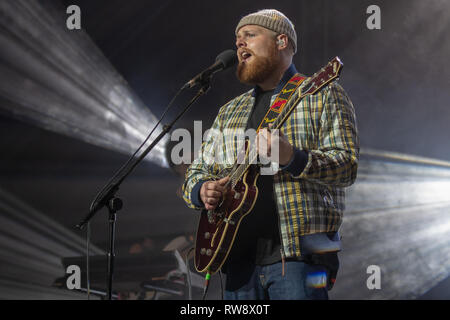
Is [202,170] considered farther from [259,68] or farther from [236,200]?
[259,68]

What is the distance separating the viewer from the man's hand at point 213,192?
1637mm

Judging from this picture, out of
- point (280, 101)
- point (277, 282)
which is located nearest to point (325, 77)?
point (280, 101)

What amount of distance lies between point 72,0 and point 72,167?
160 cm

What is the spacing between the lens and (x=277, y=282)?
56.2 inches

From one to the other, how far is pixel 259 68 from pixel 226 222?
69cm

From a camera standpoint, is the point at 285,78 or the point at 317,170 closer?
the point at 317,170

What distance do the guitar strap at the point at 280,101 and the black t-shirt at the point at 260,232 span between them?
8.6 inches

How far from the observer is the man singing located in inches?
55.2

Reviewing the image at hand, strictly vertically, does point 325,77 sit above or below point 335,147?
above

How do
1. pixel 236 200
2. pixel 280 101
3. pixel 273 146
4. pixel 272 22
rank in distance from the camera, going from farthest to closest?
pixel 272 22
pixel 280 101
pixel 236 200
pixel 273 146

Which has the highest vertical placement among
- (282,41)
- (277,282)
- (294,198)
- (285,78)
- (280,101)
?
(282,41)

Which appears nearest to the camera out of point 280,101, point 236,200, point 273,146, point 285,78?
point 273,146

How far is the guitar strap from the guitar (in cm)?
3
